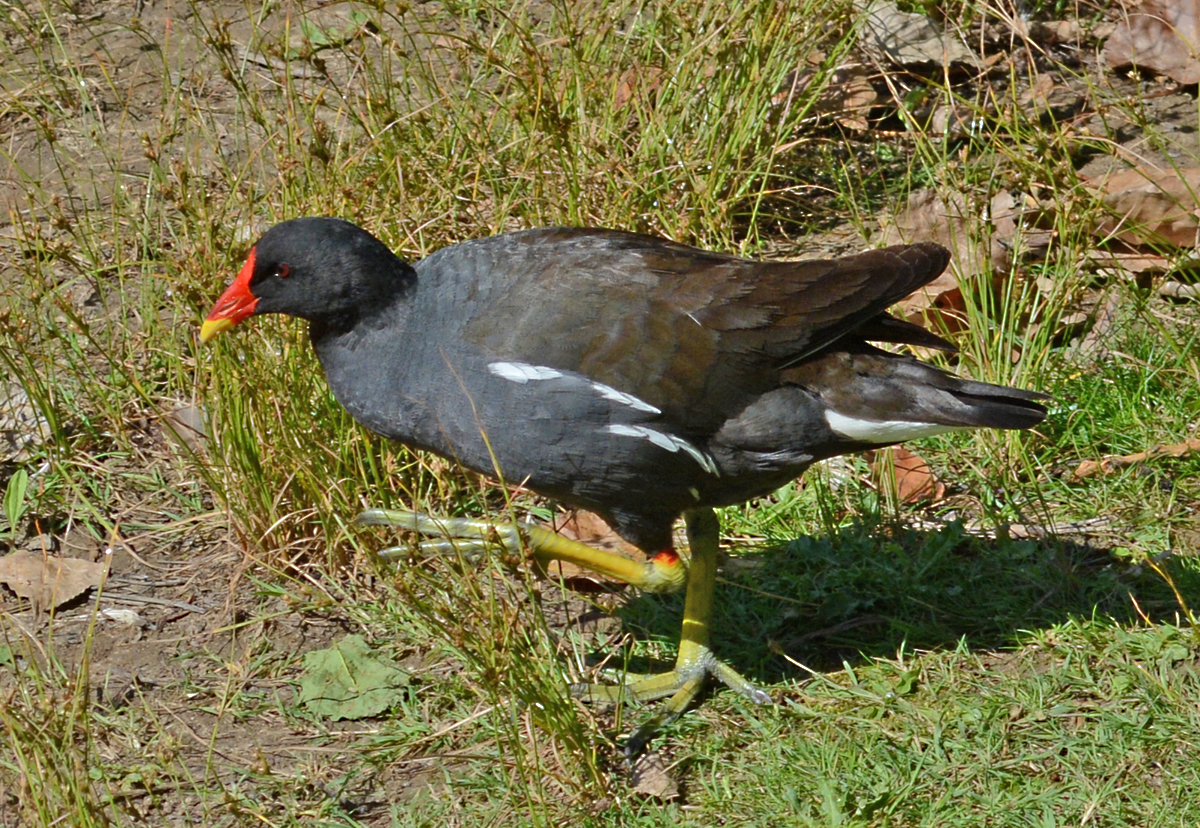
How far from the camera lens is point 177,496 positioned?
3.88 m

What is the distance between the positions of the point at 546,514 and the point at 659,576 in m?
0.61

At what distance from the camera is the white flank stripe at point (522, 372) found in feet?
9.95

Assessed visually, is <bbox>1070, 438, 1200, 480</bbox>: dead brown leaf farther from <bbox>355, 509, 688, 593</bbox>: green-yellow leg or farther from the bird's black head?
the bird's black head

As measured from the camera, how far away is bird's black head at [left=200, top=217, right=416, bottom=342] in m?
3.18

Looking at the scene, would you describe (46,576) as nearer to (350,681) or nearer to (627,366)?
(350,681)

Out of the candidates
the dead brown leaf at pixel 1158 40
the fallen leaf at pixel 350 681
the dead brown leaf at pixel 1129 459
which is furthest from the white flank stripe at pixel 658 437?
the dead brown leaf at pixel 1158 40

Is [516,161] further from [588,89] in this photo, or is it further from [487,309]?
[487,309]

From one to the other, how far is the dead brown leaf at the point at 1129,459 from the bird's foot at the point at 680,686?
129 cm

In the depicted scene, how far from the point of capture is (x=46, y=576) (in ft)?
11.6

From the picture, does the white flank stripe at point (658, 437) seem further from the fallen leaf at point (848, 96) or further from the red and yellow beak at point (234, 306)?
the fallen leaf at point (848, 96)

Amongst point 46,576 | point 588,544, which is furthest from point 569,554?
point 46,576

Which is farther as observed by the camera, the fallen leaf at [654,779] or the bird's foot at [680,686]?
the bird's foot at [680,686]

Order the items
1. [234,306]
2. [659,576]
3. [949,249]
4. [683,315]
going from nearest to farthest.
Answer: [683,315]
[234,306]
[659,576]
[949,249]

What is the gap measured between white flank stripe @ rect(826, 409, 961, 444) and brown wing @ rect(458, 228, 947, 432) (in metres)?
0.18
